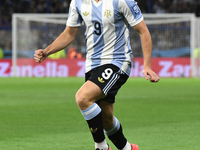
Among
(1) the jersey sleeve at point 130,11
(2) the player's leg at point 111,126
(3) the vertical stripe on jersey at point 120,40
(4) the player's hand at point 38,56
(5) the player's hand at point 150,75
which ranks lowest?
(2) the player's leg at point 111,126

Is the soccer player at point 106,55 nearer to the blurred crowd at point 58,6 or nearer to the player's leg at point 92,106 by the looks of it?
the player's leg at point 92,106

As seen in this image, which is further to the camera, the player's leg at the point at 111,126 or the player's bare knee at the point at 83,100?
the player's leg at the point at 111,126

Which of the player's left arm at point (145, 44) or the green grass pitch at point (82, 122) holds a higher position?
the player's left arm at point (145, 44)

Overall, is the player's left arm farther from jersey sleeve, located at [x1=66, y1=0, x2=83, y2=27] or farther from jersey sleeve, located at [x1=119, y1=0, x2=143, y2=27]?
jersey sleeve, located at [x1=66, y1=0, x2=83, y2=27]

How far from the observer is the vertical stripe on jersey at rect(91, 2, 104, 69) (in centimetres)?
392

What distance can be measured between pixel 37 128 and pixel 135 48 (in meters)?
Answer: 14.2

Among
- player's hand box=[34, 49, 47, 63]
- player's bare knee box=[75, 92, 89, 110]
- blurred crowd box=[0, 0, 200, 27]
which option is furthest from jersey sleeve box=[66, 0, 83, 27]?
blurred crowd box=[0, 0, 200, 27]

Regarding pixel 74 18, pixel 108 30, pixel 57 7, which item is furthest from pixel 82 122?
pixel 57 7

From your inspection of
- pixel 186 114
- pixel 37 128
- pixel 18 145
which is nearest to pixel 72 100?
pixel 186 114

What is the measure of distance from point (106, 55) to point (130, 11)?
18.2 inches

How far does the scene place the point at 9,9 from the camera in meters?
26.6

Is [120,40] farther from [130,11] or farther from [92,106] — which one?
[92,106]

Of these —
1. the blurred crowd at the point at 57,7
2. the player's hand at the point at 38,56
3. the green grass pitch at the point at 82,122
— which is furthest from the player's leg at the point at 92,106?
the blurred crowd at the point at 57,7

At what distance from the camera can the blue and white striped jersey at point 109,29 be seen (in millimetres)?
3863
